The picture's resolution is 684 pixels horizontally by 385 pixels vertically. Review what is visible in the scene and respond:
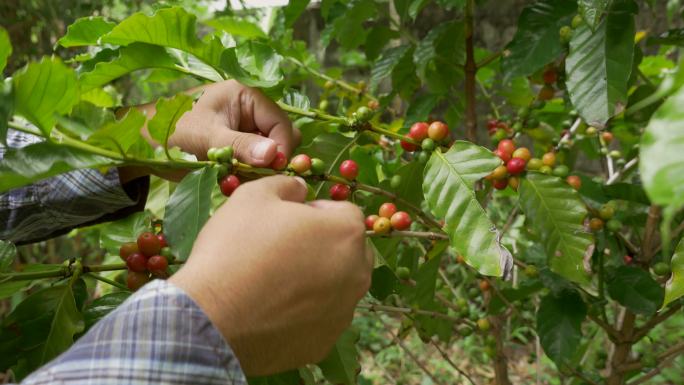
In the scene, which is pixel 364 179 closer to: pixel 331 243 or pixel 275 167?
pixel 275 167

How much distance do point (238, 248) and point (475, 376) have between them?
7.41 feet

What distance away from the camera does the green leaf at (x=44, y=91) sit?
24.5 inches

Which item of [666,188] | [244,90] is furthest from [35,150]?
[666,188]

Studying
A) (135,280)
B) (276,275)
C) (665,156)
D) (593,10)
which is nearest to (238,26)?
(135,280)

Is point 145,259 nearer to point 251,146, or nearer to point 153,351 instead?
point 251,146

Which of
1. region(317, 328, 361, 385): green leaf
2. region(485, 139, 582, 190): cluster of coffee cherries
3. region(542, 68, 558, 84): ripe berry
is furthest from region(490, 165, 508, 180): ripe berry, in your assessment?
region(317, 328, 361, 385): green leaf

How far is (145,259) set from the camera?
3.11 ft

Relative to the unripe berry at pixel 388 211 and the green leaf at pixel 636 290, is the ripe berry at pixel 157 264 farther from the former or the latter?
the green leaf at pixel 636 290

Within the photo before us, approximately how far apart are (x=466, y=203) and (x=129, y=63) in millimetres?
591

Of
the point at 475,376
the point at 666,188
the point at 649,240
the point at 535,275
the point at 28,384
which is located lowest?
the point at 475,376

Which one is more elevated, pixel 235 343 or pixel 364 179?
pixel 235 343

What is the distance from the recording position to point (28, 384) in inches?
21.8

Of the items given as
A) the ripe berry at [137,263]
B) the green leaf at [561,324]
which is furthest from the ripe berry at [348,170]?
the green leaf at [561,324]

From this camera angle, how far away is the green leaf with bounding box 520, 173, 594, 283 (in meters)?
0.97
